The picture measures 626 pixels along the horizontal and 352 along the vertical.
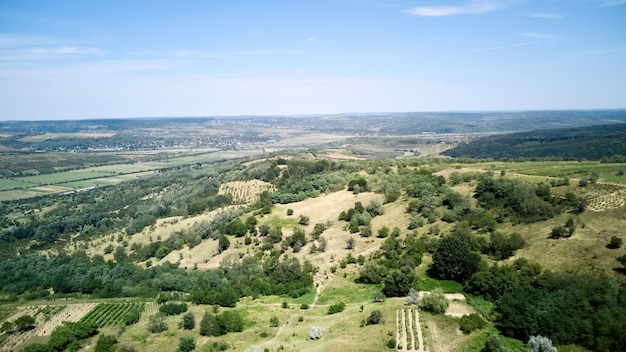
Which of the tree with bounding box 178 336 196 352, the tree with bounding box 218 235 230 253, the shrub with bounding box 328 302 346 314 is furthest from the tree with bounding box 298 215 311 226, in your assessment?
the tree with bounding box 178 336 196 352

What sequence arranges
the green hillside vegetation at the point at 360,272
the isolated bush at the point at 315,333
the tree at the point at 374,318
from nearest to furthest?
the green hillside vegetation at the point at 360,272 → the isolated bush at the point at 315,333 → the tree at the point at 374,318

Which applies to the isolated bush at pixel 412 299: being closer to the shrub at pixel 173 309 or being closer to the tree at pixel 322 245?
the tree at pixel 322 245

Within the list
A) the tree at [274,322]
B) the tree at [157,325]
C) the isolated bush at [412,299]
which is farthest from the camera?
the tree at [157,325]

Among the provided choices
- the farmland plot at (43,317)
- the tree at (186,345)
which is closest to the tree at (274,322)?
the tree at (186,345)

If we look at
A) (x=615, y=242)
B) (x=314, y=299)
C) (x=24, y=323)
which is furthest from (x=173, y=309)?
(x=615, y=242)

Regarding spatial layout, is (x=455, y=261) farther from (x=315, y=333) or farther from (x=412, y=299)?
(x=315, y=333)

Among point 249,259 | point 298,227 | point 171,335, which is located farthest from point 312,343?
point 298,227
